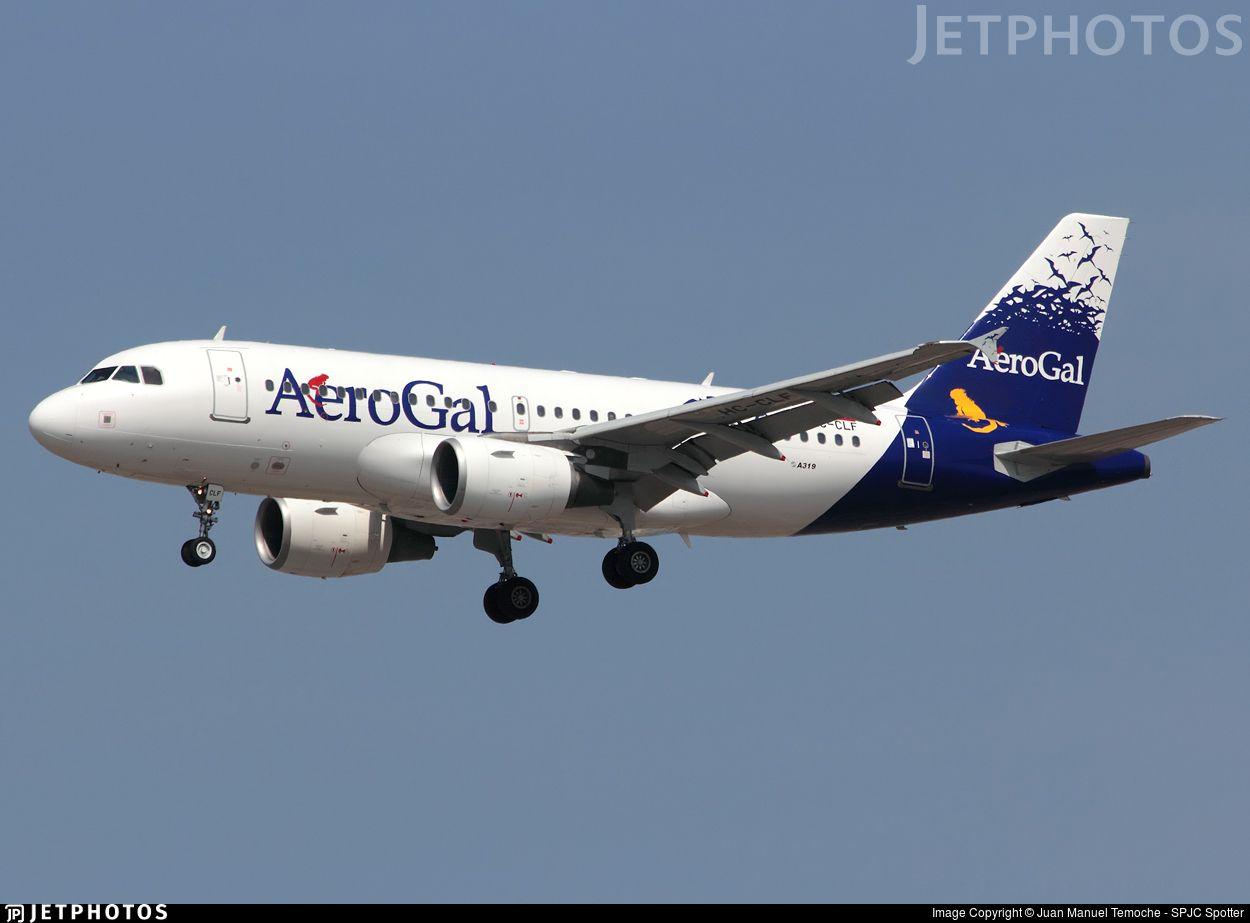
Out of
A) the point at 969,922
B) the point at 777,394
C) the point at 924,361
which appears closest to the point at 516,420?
the point at 777,394

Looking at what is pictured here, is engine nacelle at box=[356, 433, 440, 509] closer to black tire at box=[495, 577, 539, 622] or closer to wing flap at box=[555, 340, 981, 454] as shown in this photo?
wing flap at box=[555, 340, 981, 454]

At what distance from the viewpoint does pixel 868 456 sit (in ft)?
149

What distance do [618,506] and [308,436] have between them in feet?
20.9

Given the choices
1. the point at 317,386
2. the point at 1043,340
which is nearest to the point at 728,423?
the point at 317,386

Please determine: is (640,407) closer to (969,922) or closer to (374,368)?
(374,368)

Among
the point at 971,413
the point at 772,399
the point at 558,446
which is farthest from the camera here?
the point at 971,413

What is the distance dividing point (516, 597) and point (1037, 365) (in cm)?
1301

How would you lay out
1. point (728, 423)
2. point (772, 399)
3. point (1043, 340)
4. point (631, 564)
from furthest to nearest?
1. point (1043, 340)
2. point (631, 564)
3. point (728, 423)
4. point (772, 399)

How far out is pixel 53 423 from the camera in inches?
1558

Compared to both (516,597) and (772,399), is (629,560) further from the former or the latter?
(772,399)

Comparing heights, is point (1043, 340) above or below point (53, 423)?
above

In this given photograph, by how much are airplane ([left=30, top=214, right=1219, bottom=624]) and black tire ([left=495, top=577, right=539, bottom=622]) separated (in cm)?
4

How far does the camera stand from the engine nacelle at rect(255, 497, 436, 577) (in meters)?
44.8

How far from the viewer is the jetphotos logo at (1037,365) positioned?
4800 centimetres
